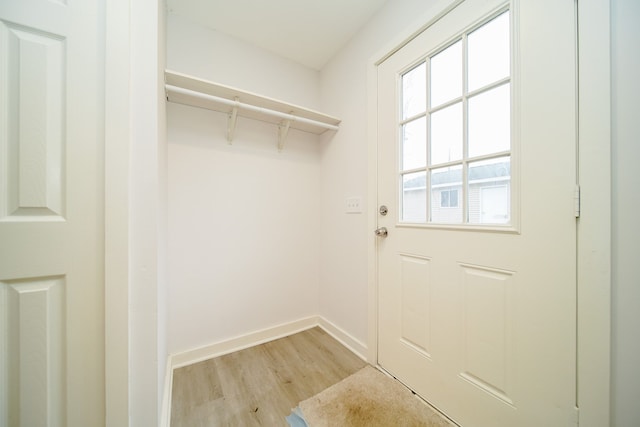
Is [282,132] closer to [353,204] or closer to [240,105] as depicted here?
[240,105]

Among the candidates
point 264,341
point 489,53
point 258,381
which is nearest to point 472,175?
point 489,53

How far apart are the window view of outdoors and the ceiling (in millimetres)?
659

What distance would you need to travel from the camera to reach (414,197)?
46.5 inches

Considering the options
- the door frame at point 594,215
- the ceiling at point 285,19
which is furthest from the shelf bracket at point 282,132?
the door frame at point 594,215

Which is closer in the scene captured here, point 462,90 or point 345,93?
point 462,90

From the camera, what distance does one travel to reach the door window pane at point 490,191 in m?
0.86

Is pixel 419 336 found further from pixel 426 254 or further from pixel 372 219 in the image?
pixel 372 219

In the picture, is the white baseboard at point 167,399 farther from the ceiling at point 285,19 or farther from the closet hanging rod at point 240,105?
the ceiling at point 285,19

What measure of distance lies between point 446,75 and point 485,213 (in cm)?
72

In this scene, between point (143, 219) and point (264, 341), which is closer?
point (143, 219)

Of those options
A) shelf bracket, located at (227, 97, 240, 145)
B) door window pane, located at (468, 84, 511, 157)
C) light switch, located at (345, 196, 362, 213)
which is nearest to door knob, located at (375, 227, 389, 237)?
light switch, located at (345, 196, 362, 213)

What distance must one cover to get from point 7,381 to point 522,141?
6.31 feet

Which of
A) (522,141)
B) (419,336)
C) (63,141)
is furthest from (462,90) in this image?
(63,141)

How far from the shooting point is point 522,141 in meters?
0.80
